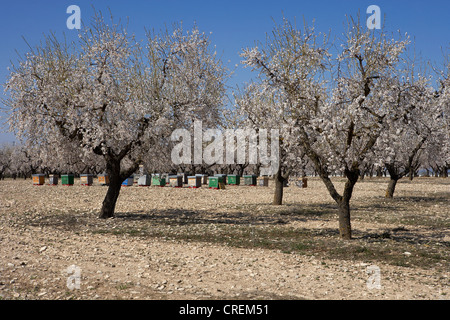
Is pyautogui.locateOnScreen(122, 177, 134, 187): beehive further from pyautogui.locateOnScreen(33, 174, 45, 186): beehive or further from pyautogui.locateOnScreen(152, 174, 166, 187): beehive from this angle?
pyautogui.locateOnScreen(33, 174, 45, 186): beehive

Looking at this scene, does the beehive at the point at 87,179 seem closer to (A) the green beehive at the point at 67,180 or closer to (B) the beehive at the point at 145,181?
(A) the green beehive at the point at 67,180

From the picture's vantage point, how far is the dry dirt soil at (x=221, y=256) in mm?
10203

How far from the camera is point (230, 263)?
13234 millimetres

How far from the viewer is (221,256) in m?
14.2

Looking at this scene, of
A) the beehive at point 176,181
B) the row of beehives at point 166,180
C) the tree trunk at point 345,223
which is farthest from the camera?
the beehive at point 176,181

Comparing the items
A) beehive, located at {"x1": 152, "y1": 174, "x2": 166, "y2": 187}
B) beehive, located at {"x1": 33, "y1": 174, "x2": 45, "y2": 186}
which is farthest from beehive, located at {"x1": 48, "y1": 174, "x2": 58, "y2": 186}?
beehive, located at {"x1": 152, "y1": 174, "x2": 166, "y2": 187}

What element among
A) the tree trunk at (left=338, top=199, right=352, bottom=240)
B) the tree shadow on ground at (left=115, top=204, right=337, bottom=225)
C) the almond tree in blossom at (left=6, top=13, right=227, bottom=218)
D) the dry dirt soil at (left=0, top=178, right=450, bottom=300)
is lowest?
the dry dirt soil at (left=0, top=178, right=450, bottom=300)

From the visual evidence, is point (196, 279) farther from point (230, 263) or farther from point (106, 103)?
point (106, 103)

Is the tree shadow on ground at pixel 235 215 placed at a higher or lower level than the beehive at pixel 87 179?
lower

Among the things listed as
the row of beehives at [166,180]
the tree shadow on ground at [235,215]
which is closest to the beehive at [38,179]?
the row of beehives at [166,180]

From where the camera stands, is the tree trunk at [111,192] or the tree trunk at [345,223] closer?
the tree trunk at [345,223]

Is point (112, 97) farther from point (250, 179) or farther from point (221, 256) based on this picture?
point (250, 179)

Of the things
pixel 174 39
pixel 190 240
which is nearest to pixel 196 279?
pixel 190 240

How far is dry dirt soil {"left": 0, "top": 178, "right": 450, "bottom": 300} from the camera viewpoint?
10203mm
